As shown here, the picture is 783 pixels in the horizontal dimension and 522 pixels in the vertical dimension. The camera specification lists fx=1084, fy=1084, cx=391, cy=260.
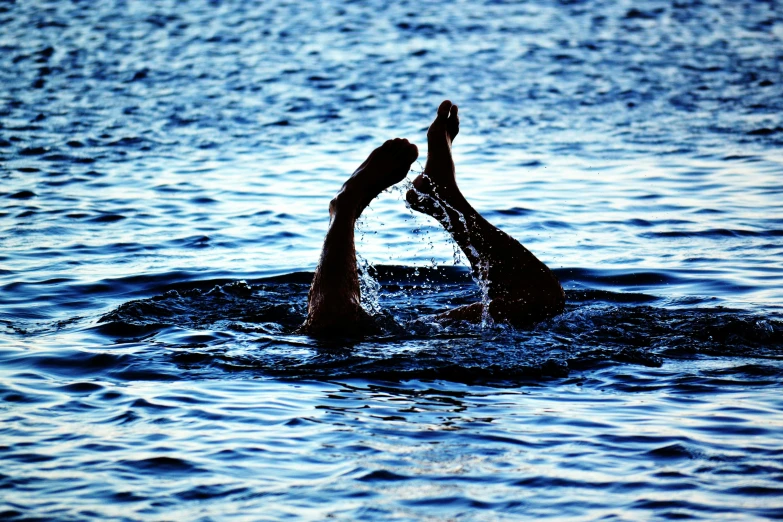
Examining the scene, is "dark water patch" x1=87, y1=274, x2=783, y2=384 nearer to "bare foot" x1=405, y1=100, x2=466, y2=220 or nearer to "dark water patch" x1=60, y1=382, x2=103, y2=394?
"dark water patch" x1=60, y1=382, x2=103, y2=394

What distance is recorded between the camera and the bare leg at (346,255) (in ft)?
19.6

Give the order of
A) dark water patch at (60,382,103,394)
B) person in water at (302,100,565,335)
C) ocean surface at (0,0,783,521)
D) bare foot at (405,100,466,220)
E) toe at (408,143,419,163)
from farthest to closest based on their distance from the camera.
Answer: bare foot at (405,100,466,220) → toe at (408,143,419,163) → person in water at (302,100,565,335) → dark water patch at (60,382,103,394) → ocean surface at (0,0,783,521)

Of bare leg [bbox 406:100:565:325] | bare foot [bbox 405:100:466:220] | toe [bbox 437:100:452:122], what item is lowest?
bare leg [bbox 406:100:565:325]

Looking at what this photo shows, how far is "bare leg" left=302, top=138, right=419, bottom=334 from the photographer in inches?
235

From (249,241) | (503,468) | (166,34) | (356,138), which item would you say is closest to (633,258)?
(249,241)

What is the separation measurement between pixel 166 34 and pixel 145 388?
15603 millimetres

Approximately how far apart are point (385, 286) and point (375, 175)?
200 centimetres

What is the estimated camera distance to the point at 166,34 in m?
20.3

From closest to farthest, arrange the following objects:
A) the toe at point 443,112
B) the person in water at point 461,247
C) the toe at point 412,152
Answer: the person in water at point 461,247, the toe at point 412,152, the toe at point 443,112

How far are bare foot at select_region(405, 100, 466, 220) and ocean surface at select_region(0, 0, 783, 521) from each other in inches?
29.6

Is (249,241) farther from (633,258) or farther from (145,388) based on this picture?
(145,388)

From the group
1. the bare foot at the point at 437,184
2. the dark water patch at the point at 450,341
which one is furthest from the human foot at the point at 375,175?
the dark water patch at the point at 450,341

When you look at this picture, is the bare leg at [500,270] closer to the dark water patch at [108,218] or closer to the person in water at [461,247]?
the person in water at [461,247]

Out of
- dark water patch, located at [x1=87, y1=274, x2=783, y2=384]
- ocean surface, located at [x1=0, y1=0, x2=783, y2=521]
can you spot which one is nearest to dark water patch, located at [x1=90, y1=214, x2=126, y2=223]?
ocean surface, located at [x1=0, y1=0, x2=783, y2=521]
